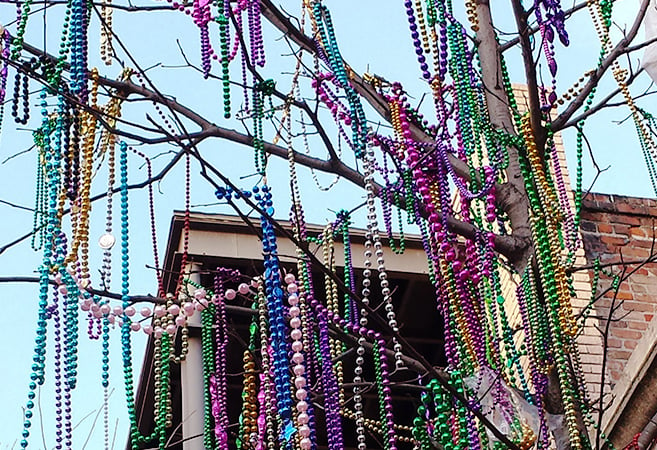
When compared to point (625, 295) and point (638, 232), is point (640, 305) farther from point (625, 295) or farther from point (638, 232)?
point (638, 232)

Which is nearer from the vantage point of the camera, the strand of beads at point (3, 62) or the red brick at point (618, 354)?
the strand of beads at point (3, 62)

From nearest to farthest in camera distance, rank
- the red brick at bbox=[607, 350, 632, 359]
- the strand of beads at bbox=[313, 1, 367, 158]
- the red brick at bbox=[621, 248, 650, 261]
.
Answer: the strand of beads at bbox=[313, 1, 367, 158]
the red brick at bbox=[607, 350, 632, 359]
the red brick at bbox=[621, 248, 650, 261]

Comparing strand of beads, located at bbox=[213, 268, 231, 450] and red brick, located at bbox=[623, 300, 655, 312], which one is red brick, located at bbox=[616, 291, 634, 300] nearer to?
red brick, located at bbox=[623, 300, 655, 312]

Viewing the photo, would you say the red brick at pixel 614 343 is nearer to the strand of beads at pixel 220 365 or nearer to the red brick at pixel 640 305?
the red brick at pixel 640 305

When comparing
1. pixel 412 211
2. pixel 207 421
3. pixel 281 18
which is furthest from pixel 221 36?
pixel 207 421

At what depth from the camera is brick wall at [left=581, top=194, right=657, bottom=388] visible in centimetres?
562

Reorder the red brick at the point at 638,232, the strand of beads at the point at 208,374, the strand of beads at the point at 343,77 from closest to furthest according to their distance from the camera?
the strand of beads at the point at 343,77 < the strand of beads at the point at 208,374 < the red brick at the point at 638,232

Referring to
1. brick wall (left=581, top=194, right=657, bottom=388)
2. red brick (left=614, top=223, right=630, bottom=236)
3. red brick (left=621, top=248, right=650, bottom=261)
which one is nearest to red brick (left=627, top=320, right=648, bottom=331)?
brick wall (left=581, top=194, right=657, bottom=388)

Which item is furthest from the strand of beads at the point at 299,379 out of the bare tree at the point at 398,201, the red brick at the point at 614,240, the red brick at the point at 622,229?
the red brick at the point at 622,229

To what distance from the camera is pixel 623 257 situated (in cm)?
589

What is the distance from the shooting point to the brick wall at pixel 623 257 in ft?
18.4

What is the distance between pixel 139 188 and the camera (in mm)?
4102

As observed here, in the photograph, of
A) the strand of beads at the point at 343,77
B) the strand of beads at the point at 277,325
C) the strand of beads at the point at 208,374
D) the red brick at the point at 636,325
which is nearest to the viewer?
the strand of beads at the point at 277,325

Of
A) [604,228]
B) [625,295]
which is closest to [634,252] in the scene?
[604,228]
